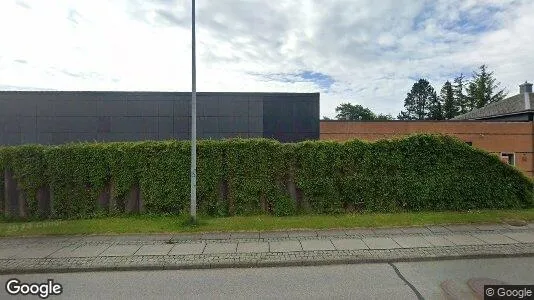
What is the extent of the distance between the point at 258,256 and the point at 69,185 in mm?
7098

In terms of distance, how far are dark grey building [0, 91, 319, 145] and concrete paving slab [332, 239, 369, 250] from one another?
29.4 feet

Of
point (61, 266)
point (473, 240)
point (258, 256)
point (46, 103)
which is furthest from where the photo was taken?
point (46, 103)

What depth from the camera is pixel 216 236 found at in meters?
7.50

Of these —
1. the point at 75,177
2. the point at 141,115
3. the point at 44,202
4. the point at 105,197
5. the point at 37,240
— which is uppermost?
the point at 141,115

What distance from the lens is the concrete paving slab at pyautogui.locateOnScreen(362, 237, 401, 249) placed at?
259 inches

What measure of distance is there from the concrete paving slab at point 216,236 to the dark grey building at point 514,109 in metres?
30.1

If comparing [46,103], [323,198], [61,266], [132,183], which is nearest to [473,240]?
[323,198]

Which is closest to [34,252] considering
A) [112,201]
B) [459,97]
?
[112,201]

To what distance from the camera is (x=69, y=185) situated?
983 cm

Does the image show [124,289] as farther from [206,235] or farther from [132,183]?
[132,183]

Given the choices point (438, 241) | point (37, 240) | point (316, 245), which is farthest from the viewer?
point (37, 240)

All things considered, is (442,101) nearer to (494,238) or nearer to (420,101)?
(420,101)

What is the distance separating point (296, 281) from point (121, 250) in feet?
12.3

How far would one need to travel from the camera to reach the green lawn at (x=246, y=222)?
8086 millimetres
